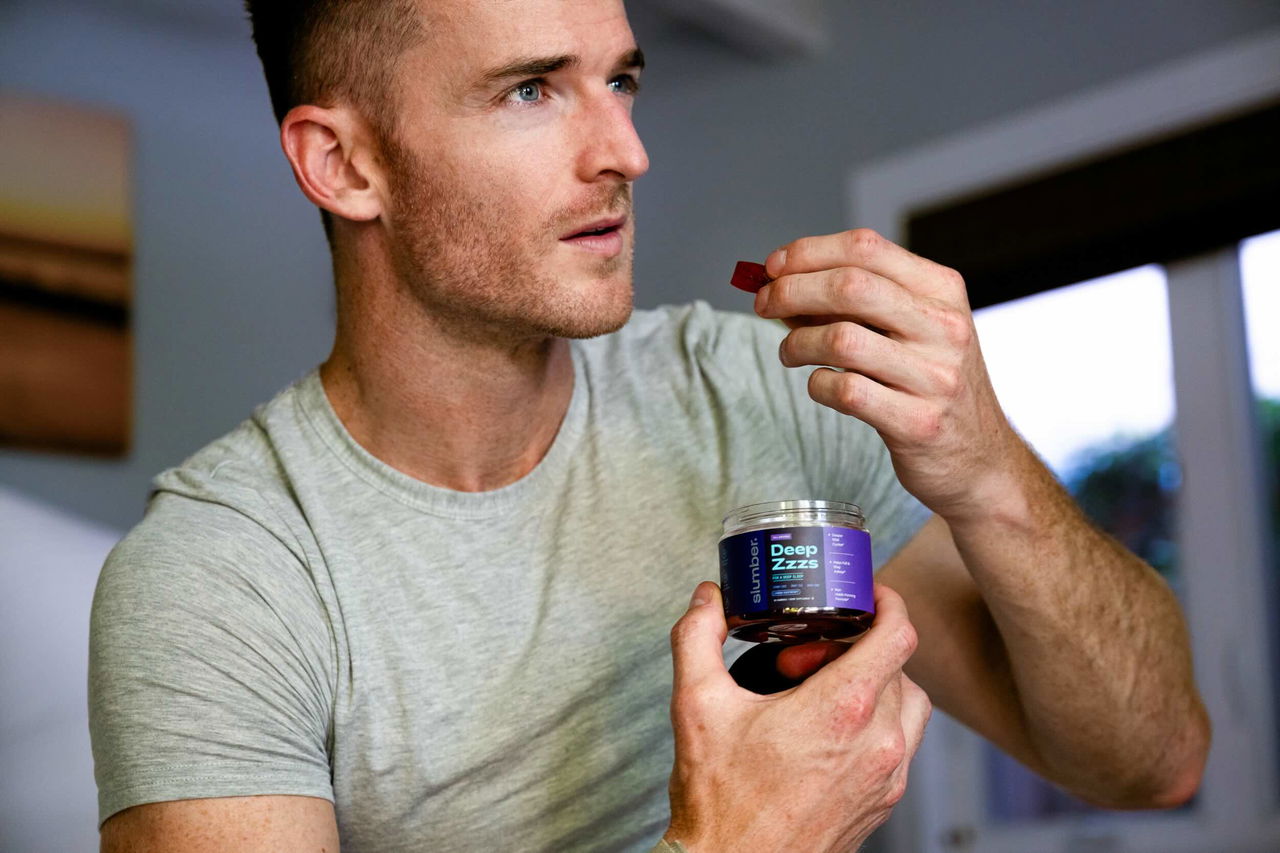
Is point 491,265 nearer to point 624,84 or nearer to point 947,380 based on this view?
point 624,84

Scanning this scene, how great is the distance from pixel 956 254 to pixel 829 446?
1870 millimetres

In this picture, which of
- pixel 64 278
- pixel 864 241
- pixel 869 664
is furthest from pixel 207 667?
pixel 64 278

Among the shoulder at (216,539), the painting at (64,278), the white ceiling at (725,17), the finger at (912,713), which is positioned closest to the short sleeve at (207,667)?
the shoulder at (216,539)

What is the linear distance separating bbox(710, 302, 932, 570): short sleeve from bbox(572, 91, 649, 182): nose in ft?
0.89

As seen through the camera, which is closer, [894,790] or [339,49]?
[894,790]

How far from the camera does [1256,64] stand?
2.70 metres

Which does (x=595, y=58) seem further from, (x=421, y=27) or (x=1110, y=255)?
(x=1110, y=255)

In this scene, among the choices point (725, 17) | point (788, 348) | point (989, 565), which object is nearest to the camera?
point (788, 348)

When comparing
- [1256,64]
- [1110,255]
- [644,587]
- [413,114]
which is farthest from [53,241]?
[1256,64]

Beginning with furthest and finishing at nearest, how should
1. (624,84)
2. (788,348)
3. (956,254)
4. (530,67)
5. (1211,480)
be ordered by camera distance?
(956,254)
(1211,480)
(624,84)
(530,67)
(788,348)

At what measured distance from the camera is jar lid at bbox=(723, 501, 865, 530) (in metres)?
1.02

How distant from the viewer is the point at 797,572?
99 centimetres

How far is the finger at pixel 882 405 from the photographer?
104cm

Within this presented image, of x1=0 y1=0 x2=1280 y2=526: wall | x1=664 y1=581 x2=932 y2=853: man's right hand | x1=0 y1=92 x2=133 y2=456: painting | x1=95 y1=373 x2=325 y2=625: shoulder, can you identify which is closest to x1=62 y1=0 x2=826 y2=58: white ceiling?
x1=0 y1=0 x2=1280 y2=526: wall
